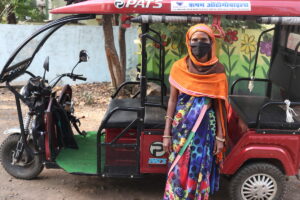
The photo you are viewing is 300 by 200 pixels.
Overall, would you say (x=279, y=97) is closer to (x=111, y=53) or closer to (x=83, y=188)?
(x=83, y=188)

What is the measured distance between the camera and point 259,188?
11.9 feet

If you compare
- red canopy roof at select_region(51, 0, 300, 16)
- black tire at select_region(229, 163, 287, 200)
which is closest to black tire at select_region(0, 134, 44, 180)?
red canopy roof at select_region(51, 0, 300, 16)

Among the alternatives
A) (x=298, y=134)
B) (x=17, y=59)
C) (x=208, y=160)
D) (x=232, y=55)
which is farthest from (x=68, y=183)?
(x=232, y=55)

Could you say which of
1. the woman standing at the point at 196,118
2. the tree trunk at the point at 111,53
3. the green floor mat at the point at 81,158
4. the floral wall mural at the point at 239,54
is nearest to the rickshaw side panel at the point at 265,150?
the woman standing at the point at 196,118

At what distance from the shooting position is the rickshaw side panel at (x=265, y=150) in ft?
11.3

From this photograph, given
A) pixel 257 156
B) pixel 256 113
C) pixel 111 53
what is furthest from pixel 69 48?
pixel 257 156

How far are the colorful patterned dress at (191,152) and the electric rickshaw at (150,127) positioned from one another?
41 centimetres

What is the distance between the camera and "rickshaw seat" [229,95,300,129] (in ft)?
11.3

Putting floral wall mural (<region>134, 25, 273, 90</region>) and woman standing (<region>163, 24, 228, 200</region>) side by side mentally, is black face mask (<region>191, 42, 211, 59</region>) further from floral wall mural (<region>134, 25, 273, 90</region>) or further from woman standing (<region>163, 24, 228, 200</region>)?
floral wall mural (<region>134, 25, 273, 90</region>)

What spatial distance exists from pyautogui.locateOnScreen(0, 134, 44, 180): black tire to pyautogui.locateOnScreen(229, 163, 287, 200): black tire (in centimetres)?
220

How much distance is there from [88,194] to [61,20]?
1.91m

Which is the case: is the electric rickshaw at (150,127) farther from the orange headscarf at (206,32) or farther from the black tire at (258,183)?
the orange headscarf at (206,32)

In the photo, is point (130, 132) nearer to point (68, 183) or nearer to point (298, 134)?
point (68, 183)

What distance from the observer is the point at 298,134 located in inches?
135
